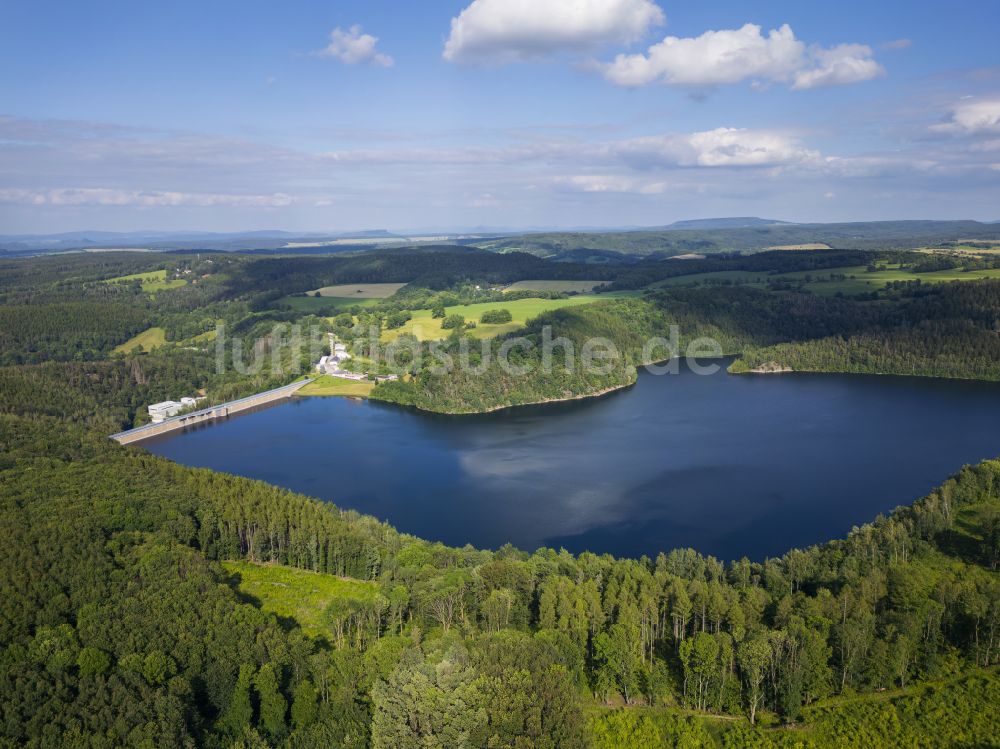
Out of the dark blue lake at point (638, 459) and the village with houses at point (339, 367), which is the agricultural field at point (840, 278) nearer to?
the dark blue lake at point (638, 459)

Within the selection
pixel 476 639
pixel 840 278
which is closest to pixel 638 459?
pixel 476 639

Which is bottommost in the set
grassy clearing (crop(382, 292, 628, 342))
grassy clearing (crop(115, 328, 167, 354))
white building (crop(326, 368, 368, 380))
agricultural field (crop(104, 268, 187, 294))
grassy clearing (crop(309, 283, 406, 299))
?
white building (crop(326, 368, 368, 380))

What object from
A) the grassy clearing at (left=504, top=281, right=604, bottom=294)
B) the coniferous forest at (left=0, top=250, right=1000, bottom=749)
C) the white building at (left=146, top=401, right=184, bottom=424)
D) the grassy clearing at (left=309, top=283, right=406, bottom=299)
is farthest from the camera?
the grassy clearing at (left=504, top=281, right=604, bottom=294)

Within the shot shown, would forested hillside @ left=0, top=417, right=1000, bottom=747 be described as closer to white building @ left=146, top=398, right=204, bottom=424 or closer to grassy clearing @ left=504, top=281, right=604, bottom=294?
white building @ left=146, top=398, right=204, bottom=424

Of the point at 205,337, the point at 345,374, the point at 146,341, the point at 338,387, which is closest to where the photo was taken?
the point at 338,387

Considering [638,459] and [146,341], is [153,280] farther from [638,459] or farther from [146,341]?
[638,459]

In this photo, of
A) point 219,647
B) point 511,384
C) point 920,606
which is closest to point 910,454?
point 920,606

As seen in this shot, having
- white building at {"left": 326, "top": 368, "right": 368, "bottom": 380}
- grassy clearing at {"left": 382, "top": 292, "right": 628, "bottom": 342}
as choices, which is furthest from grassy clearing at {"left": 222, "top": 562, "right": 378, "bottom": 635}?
grassy clearing at {"left": 382, "top": 292, "right": 628, "bottom": 342}
